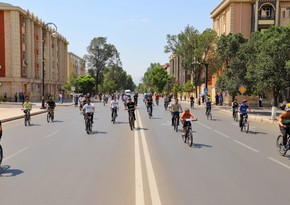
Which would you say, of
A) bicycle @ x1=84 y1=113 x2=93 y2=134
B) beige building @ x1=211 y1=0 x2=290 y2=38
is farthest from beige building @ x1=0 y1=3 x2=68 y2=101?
bicycle @ x1=84 y1=113 x2=93 y2=134

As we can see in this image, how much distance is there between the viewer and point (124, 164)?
8336 millimetres

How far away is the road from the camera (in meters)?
5.73

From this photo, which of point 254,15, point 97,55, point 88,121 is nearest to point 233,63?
point 254,15

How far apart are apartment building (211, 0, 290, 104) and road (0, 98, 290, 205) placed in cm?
A: 4134

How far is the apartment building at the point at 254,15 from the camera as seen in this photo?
48844mm

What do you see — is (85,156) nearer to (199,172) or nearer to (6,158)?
(6,158)

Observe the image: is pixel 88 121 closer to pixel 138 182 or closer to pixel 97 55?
pixel 138 182

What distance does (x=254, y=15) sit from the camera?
49.3 metres

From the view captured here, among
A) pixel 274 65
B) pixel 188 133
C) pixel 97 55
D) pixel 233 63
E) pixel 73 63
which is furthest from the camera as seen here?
pixel 73 63

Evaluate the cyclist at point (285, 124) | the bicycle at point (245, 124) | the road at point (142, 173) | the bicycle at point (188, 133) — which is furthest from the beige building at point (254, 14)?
the cyclist at point (285, 124)

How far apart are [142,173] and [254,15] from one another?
47597 mm

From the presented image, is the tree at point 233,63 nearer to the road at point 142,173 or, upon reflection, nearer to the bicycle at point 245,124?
the bicycle at point 245,124

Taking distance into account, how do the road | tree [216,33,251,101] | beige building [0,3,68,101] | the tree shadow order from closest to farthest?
the road
the tree shadow
tree [216,33,251,101]
beige building [0,3,68,101]

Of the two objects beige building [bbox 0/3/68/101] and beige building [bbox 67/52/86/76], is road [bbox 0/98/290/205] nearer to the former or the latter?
beige building [bbox 0/3/68/101]
